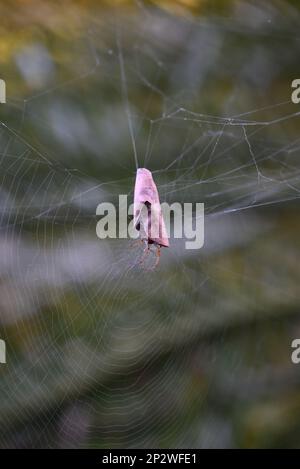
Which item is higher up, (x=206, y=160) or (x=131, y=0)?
(x=131, y=0)

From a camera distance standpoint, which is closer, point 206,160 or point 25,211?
point 25,211

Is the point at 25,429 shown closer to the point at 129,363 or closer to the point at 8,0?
the point at 129,363

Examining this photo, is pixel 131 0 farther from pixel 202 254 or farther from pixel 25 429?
pixel 25 429

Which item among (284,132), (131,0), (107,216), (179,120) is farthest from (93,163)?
(284,132)

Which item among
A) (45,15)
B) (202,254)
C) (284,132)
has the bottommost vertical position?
(202,254)

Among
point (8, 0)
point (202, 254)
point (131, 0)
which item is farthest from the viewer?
point (202, 254)

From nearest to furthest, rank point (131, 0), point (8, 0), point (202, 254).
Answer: point (8, 0)
point (131, 0)
point (202, 254)
